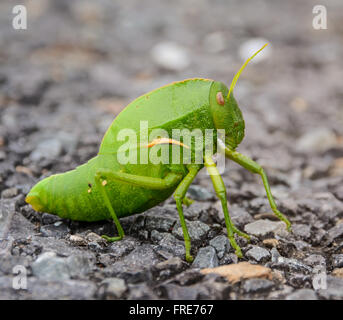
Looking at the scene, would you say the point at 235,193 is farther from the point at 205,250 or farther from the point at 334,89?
the point at 334,89

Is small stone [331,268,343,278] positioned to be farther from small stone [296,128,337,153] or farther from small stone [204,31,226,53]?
small stone [204,31,226,53]

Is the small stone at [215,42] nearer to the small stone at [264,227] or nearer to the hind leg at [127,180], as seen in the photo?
the small stone at [264,227]

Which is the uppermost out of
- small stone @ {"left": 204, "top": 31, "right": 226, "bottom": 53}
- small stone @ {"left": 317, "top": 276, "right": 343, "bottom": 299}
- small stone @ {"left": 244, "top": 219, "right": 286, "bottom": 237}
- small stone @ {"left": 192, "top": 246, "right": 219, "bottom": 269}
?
small stone @ {"left": 204, "top": 31, "right": 226, "bottom": 53}

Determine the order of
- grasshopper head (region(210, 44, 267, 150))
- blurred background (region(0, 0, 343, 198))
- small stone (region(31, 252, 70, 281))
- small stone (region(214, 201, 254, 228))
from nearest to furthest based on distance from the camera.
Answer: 1. small stone (region(31, 252, 70, 281))
2. grasshopper head (region(210, 44, 267, 150))
3. small stone (region(214, 201, 254, 228))
4. blurred background (region(0, 0, 343, 198))

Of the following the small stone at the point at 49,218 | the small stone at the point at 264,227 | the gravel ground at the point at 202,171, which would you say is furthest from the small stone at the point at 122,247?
the small stone at the point at 264,227

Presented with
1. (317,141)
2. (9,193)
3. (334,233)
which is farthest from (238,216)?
(317,141)

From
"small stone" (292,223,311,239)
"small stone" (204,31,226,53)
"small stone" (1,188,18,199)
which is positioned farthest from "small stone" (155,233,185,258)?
"small stone" (204,31,226,53)

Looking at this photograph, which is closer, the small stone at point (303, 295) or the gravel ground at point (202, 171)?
the small stone at point (303, 295)
